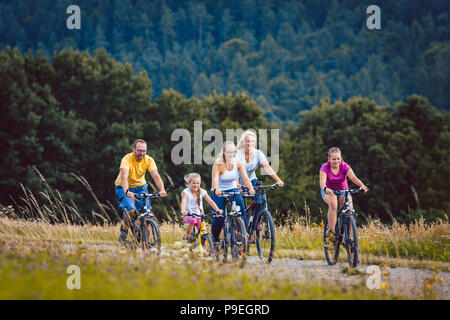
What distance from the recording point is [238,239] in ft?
26.8

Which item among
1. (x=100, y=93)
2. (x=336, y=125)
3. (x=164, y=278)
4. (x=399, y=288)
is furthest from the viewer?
(x=336, y=125)

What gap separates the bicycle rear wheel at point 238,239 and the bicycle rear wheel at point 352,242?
1.59 meters

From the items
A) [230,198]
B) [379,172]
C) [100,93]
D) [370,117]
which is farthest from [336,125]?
[230,198]

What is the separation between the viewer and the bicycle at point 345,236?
8.21 metres

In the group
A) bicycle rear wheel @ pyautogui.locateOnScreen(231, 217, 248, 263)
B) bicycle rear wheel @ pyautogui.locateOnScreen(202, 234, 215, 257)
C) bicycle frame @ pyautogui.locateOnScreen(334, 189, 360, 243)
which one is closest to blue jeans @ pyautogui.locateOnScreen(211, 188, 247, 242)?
bicycle rear wheel @ pyautogui.locateOnScreen(202, 234, 215, 257)

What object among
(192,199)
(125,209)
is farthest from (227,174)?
(125,209)

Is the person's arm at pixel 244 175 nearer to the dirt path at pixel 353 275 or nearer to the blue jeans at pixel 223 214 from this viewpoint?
the blue jeans at pixel 223 214

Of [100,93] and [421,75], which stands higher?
[421,75]

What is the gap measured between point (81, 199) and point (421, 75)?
361ft

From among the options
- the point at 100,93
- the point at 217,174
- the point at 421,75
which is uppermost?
the point at 421,75

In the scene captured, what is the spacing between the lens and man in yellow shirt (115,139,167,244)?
29.0ft

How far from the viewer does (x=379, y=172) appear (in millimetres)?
41156

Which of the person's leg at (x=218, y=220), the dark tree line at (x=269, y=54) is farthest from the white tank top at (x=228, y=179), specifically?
the dark tree line at (x=269, y=54)
